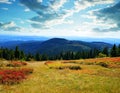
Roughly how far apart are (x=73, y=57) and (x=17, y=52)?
44.8 metres

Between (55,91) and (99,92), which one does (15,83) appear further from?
(99,92)

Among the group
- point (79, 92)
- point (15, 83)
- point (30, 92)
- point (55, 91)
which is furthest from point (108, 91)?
point (15, 83)

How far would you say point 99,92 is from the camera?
53.3ft

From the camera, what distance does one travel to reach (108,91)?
1658cm

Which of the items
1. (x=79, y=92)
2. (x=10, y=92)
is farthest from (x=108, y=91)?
(x=10, y=92)

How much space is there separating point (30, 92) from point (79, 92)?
4337mm

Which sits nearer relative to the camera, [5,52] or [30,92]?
[30,92]

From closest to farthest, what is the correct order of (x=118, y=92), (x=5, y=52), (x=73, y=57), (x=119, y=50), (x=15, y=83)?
(x=118, y=92) → (x=15, y=83) → (x=119, y=50) → (x=5, y=52) → (x=73, y=57)

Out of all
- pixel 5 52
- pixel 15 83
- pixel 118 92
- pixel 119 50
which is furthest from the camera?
pixel 5 52

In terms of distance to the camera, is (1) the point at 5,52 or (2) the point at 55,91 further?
(1) the point at 5,52

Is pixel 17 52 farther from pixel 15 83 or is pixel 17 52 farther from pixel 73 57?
pixel 15 83

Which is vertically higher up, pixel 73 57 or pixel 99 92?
pixel 99 92

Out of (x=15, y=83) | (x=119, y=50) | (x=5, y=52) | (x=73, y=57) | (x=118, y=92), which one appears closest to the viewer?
(x=118, y=92)

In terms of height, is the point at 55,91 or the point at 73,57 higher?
the point at 55,91
